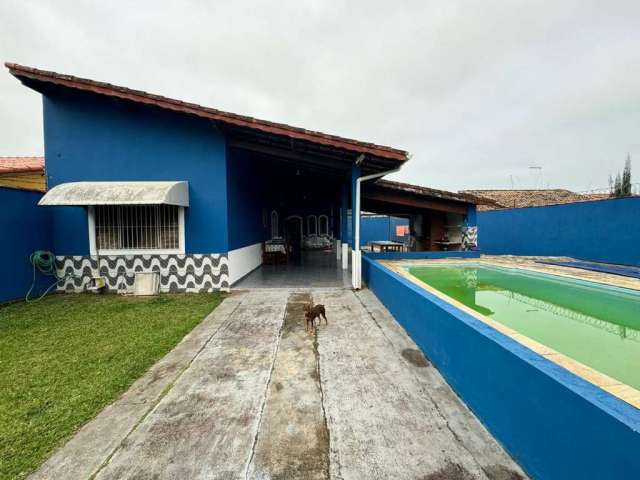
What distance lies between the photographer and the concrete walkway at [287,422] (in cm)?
209

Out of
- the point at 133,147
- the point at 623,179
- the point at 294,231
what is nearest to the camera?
the point at 133,147

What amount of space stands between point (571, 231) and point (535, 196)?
16567 mm

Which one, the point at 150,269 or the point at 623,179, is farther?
the point at 623,179

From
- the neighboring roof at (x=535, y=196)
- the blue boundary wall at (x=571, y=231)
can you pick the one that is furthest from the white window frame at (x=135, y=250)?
the neighboring roof at (x=535, y=196)

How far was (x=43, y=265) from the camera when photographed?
7289 millimetres

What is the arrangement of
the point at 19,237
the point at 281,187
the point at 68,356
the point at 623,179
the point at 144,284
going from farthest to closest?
the point at 623,179, the point at 281,187, the point at 144,284, the point at 19,237, the point at 68,356

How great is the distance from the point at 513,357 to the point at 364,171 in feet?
23.5

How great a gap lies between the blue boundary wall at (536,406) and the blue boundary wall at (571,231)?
1245 centimetres

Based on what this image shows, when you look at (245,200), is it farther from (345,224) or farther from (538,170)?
(538,170)

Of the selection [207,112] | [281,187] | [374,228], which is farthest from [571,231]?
[374,228]

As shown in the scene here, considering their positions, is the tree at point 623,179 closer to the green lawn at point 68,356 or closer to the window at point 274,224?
the window at point 274,224

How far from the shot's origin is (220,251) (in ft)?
25.3

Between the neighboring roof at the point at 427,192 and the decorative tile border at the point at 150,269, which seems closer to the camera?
the decorative tile border at the point at 150,269

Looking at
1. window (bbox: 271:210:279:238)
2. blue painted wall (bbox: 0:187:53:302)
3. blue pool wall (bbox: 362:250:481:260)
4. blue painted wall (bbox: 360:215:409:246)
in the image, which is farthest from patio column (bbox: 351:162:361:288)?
blue painted wall (bbox: 360:215:409:246)
